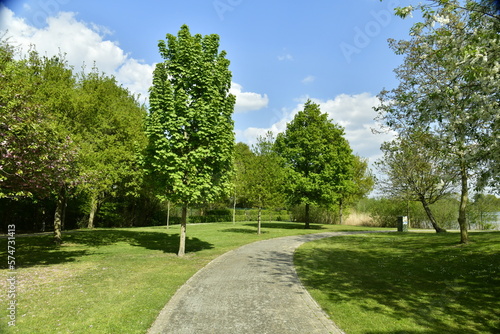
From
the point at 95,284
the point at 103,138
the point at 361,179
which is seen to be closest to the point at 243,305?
the point at 95,284

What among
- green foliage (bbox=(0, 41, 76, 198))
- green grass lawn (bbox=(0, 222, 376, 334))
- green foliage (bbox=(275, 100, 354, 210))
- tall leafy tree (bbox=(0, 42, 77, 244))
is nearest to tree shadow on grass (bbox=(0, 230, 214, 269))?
green grass lawn (bbox=(0, 222, 376, 334))

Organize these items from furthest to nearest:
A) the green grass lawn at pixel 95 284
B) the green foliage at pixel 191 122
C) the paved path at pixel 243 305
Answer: the green foliage at pixel 191 122, the green grass lawn at pixel 95 284, the paved path at pixel 243 305

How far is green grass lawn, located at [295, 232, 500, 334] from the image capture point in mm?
6402

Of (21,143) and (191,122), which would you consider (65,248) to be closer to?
(21,143)

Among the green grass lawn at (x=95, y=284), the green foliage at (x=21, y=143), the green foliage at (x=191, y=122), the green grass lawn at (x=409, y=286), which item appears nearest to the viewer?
the green grass lawn at (x=95, y=284)

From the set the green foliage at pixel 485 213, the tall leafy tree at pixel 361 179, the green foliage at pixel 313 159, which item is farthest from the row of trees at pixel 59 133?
the green foliage at pixel 485 213

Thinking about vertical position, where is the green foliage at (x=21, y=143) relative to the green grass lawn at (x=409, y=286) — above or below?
above

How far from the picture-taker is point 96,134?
21.8 metres

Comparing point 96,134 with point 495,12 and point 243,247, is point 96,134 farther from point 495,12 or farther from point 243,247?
point 495,12

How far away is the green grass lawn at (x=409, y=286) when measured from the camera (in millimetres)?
6402

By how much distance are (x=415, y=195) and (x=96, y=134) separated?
2556 cm

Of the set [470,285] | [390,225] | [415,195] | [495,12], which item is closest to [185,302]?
[470,285]

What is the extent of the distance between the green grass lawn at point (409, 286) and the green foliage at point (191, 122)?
5.77 m

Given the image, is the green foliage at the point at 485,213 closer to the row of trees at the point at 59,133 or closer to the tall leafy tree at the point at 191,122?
the tall leafy tree at the point at 191,122
